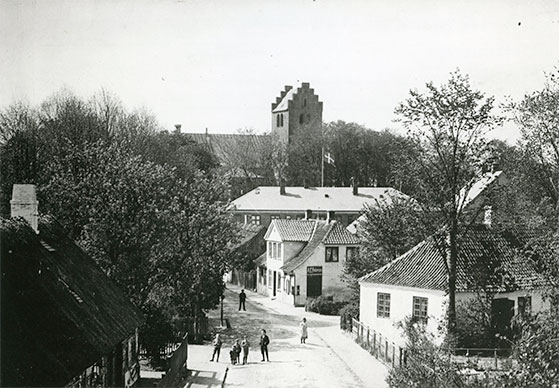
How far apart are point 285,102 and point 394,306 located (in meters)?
79.5

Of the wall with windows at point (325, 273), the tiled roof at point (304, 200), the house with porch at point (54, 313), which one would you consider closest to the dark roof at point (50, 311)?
the house with porch at point (54, 313)

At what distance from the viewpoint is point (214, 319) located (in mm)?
46688

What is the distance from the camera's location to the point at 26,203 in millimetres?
19594

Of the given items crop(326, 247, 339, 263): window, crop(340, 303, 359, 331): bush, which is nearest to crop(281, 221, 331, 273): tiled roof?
crop(326, 247, 339, 263): window

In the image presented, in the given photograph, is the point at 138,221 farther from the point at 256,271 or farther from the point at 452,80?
the point at 256,271

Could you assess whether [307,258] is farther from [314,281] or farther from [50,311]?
[50,311]

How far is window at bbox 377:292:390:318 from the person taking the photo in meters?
35.9

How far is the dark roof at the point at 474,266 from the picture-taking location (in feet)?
109

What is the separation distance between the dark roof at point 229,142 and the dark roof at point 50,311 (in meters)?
83.4

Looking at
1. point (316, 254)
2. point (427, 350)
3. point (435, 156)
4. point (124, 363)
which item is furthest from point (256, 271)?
point (427, 350)

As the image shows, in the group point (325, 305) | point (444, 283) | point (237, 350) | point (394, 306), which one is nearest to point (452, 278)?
point (444, 283)

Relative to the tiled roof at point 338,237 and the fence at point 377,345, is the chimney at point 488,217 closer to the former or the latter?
the fence at point 377,345

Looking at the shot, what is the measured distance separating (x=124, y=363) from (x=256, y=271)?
146ft

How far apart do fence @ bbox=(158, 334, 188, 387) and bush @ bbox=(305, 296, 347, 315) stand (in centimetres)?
2368
